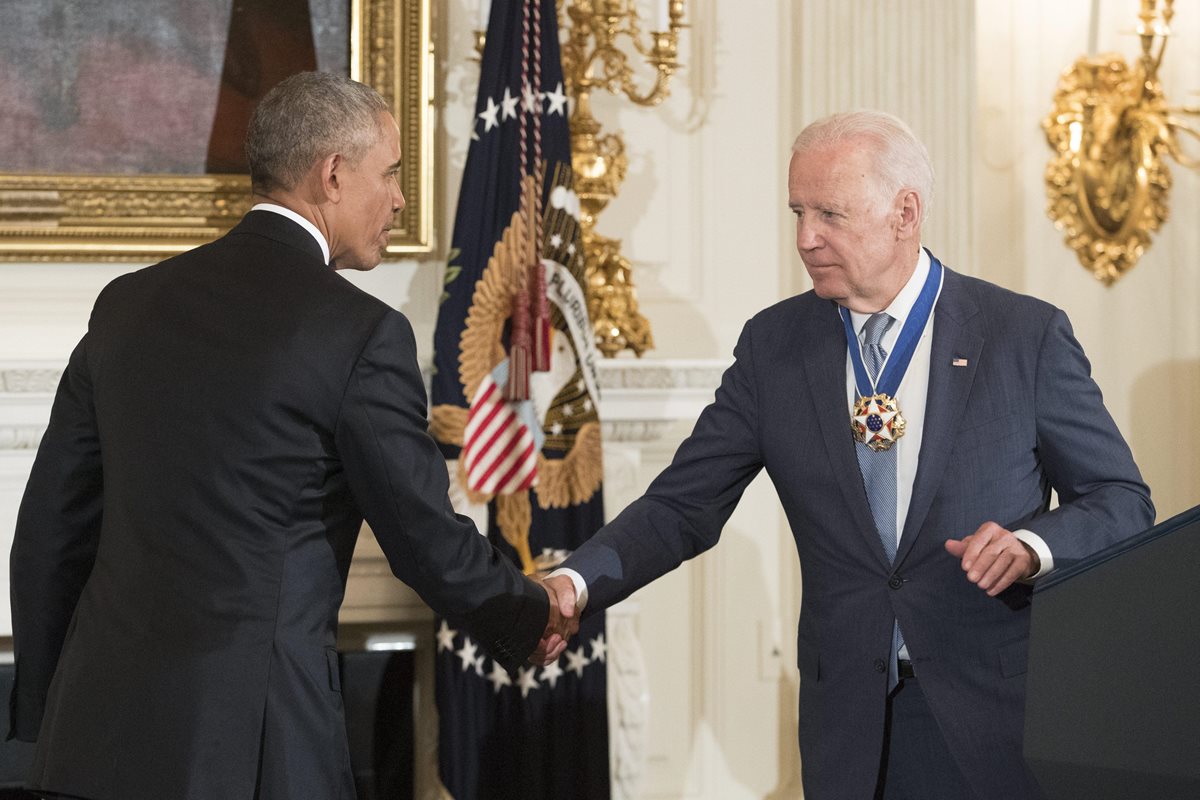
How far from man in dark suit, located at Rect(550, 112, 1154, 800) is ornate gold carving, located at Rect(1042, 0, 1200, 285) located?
274cm

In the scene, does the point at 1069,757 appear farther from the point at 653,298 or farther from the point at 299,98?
the point at 653,298

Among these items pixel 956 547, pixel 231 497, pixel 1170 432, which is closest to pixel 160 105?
pixel 231 497

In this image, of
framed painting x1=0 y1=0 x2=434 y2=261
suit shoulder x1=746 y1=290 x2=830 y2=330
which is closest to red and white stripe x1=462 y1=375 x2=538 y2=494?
framed painting x1=0 y1=0 x2=434 y2=261

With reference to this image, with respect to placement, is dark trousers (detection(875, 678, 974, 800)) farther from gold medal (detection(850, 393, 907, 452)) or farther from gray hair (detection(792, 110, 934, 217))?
gray hair (detection(792, 110, 934, 217))

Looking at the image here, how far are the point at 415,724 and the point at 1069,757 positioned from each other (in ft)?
10.3

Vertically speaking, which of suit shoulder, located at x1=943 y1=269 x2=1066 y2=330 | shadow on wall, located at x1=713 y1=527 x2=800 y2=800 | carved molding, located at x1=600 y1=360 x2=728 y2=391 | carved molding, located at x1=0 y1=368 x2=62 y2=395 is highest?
suit shoulder, located at x1=943 y1=269 x2=1066 y2=330

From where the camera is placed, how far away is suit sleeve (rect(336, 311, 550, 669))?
2.29 metres

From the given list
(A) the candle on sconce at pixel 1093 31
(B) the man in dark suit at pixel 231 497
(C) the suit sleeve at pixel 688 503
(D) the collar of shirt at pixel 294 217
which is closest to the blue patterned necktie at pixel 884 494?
(C) the suit sleeve at pixel 688 503

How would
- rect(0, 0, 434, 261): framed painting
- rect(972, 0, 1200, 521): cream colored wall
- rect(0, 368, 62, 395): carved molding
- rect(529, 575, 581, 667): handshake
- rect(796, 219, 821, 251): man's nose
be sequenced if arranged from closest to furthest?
rect(796, 219, 821, 251): man's nose, rect(529, 575, 581, 667): handshake, rect(0, 368, 62, 395): carved molding, rect(0, 0, 434, 261): framed painting, rect(972, 0, 1200, 521): cream colored wall

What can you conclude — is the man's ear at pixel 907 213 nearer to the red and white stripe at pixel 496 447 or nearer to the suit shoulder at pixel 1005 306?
the suit shoulder at pixel 1005 306

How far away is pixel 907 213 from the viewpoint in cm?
275

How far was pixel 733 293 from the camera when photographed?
470cm

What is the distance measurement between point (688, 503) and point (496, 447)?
42.4 inches

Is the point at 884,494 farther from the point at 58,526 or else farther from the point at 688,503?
the point at 58,526
